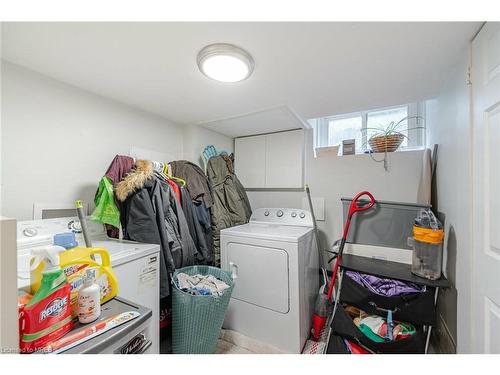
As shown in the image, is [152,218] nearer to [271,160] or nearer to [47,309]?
[47,309]

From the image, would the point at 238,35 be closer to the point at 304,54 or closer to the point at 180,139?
the point at 304,54

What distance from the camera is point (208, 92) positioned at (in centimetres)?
171

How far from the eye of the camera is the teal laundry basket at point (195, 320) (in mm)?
1522

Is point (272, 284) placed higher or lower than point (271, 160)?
lower

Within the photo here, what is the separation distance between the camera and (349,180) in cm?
220

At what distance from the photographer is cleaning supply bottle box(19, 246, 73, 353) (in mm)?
613

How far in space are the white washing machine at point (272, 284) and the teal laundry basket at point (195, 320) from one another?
346mm

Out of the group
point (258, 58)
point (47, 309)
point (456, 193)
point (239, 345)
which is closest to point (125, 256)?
point (47, 309)

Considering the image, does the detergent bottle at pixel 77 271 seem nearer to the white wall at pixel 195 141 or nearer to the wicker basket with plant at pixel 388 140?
the white wall at pixel 195 141

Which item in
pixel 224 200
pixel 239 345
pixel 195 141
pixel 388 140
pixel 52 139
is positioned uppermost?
pixel 195 141

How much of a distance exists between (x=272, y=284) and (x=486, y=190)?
4.84ft

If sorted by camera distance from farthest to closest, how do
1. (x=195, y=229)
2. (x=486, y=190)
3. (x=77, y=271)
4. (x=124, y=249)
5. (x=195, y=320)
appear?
(x=195, y=229)
(x=195, y=320)
(x=124, y=249)
(x=486, y=190)
(x=77, y=271)

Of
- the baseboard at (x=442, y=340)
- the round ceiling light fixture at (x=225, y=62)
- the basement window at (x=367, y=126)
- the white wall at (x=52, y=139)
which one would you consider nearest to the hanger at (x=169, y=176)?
the white wall at (x=52, y=139)
